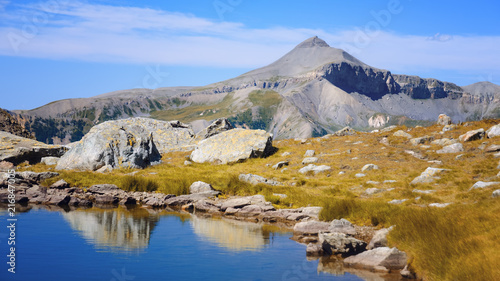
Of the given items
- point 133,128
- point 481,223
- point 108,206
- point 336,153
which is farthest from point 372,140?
point 481,223

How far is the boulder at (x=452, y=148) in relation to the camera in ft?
115

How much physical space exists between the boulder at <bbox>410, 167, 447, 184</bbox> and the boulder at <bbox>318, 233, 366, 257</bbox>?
12.2 meters

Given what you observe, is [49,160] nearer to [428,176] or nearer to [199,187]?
[199,187]

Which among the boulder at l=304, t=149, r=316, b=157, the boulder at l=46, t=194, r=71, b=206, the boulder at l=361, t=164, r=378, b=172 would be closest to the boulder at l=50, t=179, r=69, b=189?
the boulder at l=46, t=194, r=71, b=206

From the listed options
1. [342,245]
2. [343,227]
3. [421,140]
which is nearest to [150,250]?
[342,245]

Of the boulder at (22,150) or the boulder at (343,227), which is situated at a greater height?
the boulder at (22,150)

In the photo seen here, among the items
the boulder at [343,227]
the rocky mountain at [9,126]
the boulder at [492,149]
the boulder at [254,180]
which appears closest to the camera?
→ the boulder at [343,227]

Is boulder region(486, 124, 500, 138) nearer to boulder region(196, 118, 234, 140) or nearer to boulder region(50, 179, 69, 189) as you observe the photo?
boulder region(196, 118, 234, 140)

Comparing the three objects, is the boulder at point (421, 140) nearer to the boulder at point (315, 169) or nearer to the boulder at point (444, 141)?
the boulder at point (444, 141)

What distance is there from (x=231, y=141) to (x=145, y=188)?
47.2 ft

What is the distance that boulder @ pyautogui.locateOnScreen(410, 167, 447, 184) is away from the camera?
89.8ft

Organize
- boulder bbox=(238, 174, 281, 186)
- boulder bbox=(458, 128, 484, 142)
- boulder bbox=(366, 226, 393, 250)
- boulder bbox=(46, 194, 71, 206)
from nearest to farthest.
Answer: boulder bbox=(366, 226, 393, 250), boulder bbox=(46, 194, 71, 206), boulder bbox=(238, 174, 281, 186), boulder bbox=(458, 128, 484, 142)

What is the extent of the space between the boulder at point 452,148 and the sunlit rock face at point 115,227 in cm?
2405

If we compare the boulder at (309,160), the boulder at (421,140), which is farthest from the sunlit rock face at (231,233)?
the boulder at (421,140)
